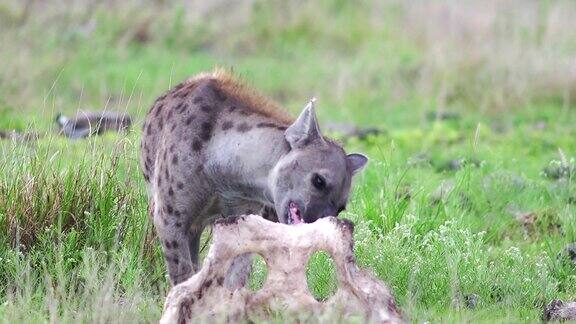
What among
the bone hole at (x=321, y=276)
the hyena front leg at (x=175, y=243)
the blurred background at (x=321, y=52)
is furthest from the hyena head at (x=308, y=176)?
the blurred background at (x=321, y=52)

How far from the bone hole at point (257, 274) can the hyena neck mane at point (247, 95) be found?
0.80m

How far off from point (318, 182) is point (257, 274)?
0.98m

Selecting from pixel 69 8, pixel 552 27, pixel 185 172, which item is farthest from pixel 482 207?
pixel 69 8

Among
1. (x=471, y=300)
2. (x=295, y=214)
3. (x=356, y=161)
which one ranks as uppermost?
(x=356, y=161)

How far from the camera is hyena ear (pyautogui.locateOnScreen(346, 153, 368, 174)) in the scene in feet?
23.1

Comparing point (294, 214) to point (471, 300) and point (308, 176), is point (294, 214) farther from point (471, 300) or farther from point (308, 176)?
point (471, 300)

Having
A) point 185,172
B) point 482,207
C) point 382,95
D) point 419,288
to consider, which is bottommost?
point 382,95

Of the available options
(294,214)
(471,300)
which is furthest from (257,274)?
(471,300)

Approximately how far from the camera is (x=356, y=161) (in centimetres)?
705

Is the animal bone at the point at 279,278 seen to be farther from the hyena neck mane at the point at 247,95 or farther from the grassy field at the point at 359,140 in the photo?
the hyena neck mane at the point at 247,95

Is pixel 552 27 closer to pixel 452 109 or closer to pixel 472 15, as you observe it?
pixel 472 15

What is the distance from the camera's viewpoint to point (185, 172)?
7.11 m

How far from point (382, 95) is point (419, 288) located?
898cm

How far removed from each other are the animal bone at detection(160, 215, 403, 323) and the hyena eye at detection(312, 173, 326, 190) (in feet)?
1.33
